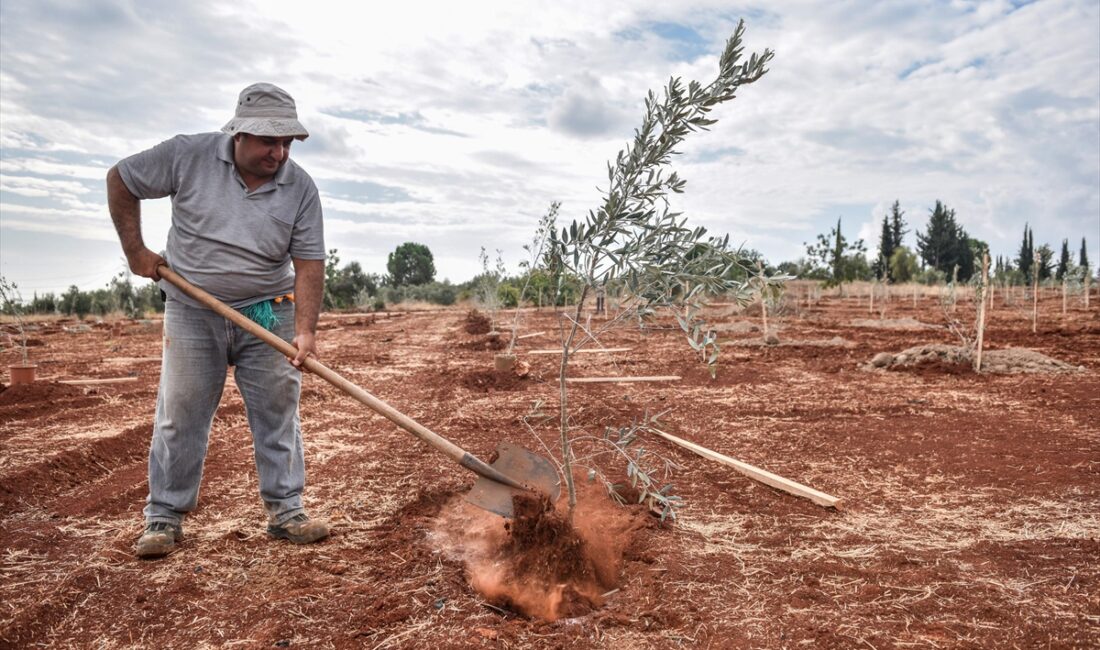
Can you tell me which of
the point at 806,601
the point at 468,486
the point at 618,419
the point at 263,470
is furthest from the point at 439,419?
the point at 806,601

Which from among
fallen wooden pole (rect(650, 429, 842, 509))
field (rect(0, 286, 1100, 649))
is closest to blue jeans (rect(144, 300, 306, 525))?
field (rect(0, 286, 1100, 649))

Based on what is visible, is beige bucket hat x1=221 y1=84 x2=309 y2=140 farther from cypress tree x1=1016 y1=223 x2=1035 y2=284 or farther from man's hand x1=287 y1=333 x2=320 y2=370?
cypress tree x1=1016 y1=223 x2=1035 y2=284

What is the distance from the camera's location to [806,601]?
2947mm

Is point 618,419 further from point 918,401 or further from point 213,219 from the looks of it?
point 213,219

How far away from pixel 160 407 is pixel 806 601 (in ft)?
10.8

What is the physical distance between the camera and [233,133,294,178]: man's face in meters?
3.24

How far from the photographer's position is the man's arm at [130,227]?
10.7 feet

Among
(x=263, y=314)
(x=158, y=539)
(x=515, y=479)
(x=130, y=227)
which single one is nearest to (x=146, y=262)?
(x=130, y=227)

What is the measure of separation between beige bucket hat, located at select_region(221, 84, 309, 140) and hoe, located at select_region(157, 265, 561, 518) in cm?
83

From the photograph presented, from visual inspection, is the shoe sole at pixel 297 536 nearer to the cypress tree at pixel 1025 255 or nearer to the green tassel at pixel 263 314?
the green tassel at pixel 263 314

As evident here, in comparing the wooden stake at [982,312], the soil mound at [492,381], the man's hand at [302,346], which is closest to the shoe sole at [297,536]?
the man's hand at [302,346]

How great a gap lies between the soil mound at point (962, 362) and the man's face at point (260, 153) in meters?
9.11

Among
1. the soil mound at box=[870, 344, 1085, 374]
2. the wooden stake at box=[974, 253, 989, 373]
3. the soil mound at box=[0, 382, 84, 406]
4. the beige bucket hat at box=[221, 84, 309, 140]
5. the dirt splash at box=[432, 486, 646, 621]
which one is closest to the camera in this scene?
the dirt splash at box=[432, 486, 646, 621]

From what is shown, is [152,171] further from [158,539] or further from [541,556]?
[541,556]
